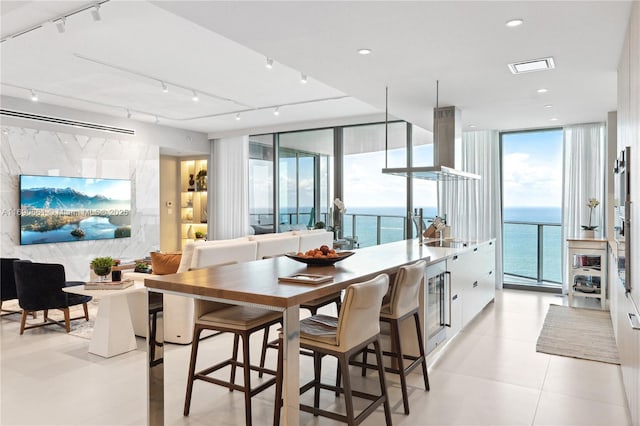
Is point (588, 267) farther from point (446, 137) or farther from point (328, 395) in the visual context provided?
point (328, 395)

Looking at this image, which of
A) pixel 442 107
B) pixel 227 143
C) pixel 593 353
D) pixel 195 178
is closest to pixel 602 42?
pixel 442 107

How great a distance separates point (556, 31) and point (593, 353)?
9.40 ft

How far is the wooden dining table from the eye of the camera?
6.69 feet

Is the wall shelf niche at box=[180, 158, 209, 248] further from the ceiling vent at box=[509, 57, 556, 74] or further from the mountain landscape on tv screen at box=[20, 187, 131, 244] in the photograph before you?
the ceiling vent at box=[509, 57, 556, 74]

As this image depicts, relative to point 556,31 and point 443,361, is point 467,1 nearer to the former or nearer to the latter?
point 556,31

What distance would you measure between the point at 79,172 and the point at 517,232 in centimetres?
729

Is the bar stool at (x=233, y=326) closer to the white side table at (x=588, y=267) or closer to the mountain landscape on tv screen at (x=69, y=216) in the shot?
the white side table at (x=588, y=267)

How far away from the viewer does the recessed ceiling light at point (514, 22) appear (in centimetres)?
281

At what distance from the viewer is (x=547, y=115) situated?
18.9 ft

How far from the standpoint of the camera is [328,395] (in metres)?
3.12

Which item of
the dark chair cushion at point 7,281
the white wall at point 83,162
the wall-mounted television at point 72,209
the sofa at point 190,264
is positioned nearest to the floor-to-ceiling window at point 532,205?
the sofa at point 190,264

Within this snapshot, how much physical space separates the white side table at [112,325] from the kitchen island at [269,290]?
1.60 m

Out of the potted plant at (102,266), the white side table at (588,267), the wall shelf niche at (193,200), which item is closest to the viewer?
the potted plant at (102,266)

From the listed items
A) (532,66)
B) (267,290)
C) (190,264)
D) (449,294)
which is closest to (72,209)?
(190,264)
